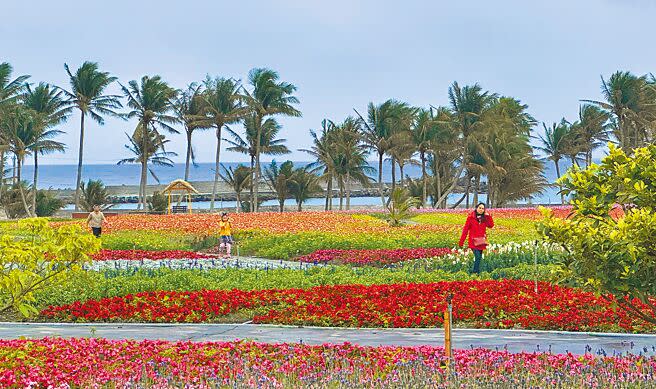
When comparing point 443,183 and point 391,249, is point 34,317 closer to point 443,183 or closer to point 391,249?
point 391,249

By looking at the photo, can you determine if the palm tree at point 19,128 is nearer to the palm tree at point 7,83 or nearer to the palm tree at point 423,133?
the palm tree at point 7,83

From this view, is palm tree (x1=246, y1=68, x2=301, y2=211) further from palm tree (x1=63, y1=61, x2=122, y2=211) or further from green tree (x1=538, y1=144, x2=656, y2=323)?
green tree (x1=538, y1=144, x2=656, y2=323)

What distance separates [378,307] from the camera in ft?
45.3

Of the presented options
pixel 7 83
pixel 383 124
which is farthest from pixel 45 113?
pixel 383 124

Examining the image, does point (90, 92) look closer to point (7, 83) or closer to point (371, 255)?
point (7, 83)

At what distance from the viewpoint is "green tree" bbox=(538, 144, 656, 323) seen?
6797 millimetres

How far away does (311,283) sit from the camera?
58.0ft

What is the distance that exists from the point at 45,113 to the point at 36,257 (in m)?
52.3

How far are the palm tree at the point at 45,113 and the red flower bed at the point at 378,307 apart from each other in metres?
42.8

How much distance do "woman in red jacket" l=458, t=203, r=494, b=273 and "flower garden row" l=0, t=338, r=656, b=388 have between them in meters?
9.29

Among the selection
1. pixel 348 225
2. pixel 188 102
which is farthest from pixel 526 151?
pixel 348 225

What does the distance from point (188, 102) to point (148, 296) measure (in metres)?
49.1

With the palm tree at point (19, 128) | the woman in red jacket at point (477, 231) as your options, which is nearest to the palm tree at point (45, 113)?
the palm tree at point (19, 128)

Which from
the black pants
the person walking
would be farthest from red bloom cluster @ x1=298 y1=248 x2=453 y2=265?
the person walking
